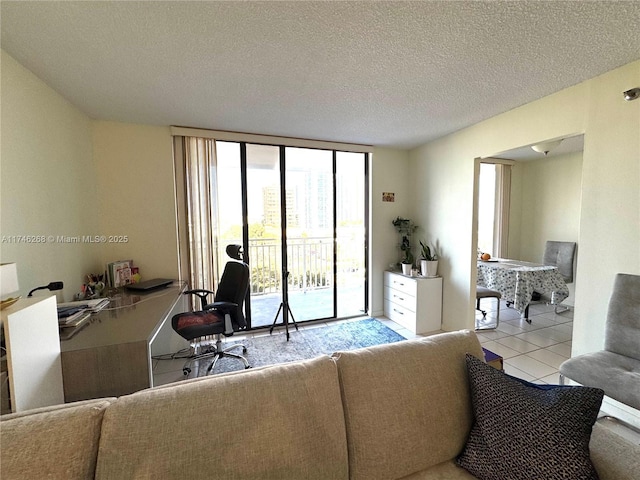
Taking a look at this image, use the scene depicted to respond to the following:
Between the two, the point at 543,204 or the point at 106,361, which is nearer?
the point at 106,361

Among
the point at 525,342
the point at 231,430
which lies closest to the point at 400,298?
the point at 525,342

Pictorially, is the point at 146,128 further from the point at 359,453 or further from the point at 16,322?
the point at 359,453

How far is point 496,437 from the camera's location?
0.94m

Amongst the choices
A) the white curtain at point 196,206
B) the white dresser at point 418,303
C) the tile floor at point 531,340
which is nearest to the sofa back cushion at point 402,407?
the tile floor at point 531,340

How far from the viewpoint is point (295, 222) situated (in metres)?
3.50

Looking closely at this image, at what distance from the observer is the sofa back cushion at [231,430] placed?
0.77 meters

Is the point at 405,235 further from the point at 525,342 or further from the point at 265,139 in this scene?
the point at 265,139

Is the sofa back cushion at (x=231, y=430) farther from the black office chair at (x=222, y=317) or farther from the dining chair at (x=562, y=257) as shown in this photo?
the dining chair at (x=562, y=257)

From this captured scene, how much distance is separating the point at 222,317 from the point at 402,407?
1890 millimetres

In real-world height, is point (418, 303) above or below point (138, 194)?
below

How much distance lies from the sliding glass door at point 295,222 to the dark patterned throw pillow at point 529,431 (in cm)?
260

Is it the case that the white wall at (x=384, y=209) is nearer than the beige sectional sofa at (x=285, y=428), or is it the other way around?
the beige sectional sofa at (x=285, y=428)

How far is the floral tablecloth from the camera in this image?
125 inches

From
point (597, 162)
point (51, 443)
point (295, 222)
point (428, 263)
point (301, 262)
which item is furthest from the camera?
point (301, 262)
